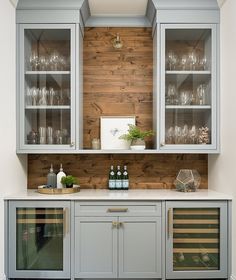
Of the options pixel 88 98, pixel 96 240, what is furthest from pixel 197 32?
pixel 96 240

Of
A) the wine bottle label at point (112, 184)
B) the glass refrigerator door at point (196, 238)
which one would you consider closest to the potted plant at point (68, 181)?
the wine bottle label at point (112, 184)

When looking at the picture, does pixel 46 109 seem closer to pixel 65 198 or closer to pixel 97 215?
pixel 65 198

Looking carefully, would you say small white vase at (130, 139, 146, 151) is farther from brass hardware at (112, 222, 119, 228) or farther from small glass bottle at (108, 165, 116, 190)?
brass hardware at (112, 222, 119, 228)

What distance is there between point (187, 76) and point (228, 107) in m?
0.51

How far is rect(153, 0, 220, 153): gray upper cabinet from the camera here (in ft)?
10.2

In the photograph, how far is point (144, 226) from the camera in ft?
9.42

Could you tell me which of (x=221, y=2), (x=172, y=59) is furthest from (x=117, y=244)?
(x=221, y=2)

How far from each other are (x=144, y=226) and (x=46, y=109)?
140 cm

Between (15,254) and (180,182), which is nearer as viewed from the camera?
(15,254)

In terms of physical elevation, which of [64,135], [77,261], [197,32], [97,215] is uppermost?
[197,32]

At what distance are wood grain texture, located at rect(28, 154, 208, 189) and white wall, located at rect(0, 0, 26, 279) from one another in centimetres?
35

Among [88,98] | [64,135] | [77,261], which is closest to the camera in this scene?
[77,261]

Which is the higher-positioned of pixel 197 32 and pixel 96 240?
pixel 197 32

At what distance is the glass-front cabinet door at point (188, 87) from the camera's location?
311cm
